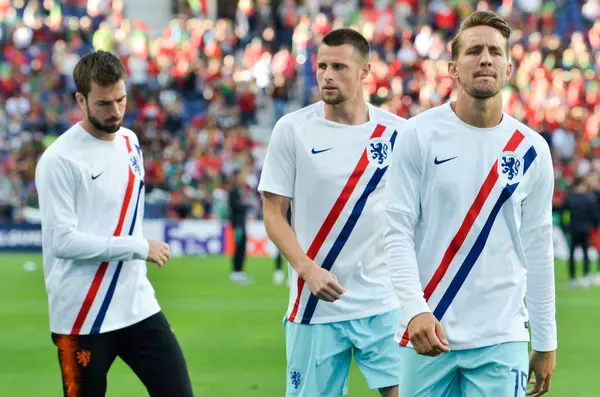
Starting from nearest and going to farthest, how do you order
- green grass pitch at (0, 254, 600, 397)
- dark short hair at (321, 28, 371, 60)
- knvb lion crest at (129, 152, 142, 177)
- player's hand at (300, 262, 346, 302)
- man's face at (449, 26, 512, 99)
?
man's face at (449, 26, 512, 99) < player's hand at (300, 262, 346, 302) < dark short hair at (321, 28, 371, 60) < knvb lion crest at (129, 152, 142, 177) < green grass pitch at (0, 254, 600, 397)

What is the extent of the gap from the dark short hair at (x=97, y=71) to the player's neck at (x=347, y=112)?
1063mm

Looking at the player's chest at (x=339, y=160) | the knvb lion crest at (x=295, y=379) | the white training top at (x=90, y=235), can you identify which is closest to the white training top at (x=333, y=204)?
the player's chest at (x=339, y=160)

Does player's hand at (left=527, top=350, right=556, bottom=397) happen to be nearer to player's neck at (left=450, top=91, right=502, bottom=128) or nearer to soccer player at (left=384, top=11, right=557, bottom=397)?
soccer player at (left=384, top=11, right=557, bottom=397)

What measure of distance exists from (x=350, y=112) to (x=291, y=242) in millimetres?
775

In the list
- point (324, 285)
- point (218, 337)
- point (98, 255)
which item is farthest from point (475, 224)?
Answer: point (218, 337)

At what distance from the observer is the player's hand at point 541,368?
459cm

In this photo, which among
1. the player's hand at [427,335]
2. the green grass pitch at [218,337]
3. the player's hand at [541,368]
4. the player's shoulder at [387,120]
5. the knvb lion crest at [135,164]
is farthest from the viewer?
the green grass pitch at [218,337]

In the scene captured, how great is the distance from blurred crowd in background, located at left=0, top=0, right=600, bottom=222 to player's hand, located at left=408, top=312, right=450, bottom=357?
22.8 m

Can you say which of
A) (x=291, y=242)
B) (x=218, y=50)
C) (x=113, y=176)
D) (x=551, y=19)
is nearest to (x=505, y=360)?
(x=291, y=242)

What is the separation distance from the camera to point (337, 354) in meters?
5.64

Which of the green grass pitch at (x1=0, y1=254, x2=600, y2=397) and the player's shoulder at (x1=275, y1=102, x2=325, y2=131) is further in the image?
the green grass pitch at (x1=0, y1=254, x2=600, y2=397)

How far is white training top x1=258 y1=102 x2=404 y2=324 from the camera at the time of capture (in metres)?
5.62

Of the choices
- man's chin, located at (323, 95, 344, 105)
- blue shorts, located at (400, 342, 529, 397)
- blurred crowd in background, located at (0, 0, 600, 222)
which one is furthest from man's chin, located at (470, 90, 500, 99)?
blurred crowd in background, located at (0, 0, 600, 222)

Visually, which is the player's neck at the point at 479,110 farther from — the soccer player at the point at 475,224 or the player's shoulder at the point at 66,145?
the player's shoulder at the point at 66,145
